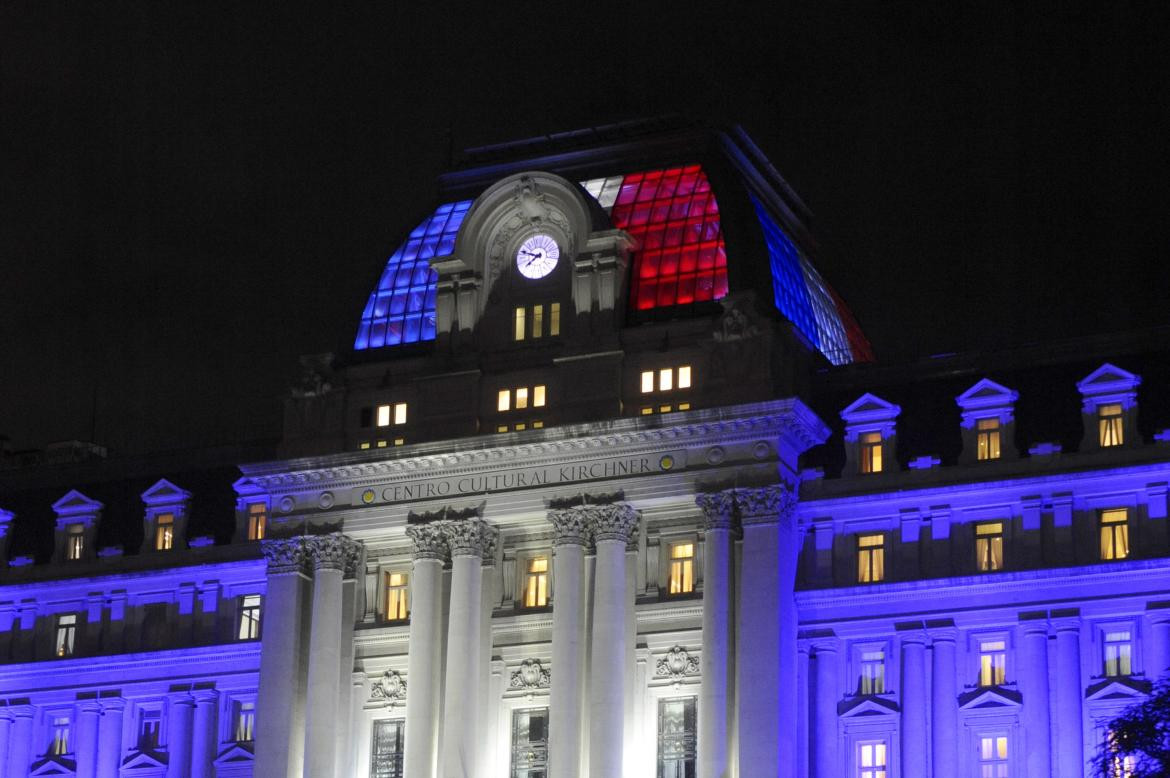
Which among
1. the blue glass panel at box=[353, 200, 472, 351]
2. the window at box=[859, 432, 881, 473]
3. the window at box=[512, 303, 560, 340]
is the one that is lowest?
the window at box=[859, 432, 881, 473]

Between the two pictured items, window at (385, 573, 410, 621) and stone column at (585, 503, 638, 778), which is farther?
window at (385, 573, 410, 621)

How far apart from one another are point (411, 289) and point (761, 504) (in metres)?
19.9

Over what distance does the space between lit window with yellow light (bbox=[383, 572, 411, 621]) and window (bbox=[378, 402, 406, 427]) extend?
622cm

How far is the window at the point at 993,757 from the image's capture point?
8775 centimetres

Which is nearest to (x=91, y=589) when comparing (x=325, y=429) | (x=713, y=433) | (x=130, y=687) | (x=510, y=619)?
(x=130, y=687)

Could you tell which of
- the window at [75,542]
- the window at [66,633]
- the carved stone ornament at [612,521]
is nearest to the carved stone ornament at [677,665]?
the carved stone ornament at [612,521]

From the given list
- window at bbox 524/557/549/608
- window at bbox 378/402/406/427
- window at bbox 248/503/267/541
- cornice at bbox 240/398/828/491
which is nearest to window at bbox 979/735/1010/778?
cornice at bbox 240/398/828/491

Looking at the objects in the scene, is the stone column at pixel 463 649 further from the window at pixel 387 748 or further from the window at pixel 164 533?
the window at pixel 164 533

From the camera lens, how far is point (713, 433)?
3644 inches

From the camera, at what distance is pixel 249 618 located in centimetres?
10375

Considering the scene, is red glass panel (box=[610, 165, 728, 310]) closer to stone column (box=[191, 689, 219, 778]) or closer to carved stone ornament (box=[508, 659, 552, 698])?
carved stone ornament (box=[508, 659, 552, 698])

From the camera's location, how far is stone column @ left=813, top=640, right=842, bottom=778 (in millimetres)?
90312

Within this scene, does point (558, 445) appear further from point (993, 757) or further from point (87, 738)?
point (87, 738)

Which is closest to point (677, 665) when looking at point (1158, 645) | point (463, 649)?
point (463, 649)
